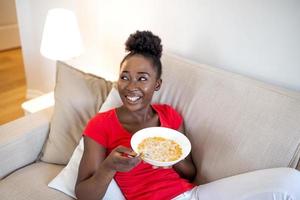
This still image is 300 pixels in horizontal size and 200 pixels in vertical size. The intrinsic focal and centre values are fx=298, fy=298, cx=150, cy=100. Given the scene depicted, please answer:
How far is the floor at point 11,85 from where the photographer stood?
2.66m

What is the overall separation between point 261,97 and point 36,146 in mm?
1061

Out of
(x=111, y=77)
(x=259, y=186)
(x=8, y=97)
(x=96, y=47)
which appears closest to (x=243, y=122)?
(x=259, y=186)

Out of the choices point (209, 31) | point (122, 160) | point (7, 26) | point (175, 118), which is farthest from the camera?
point (7, 26)

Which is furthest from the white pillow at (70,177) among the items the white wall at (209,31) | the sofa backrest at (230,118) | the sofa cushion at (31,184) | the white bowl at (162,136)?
the white wall at (209,31)

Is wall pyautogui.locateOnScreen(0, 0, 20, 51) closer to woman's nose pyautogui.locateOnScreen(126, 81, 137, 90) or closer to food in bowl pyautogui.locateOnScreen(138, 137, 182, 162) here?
woman's nose pyautogui.locateOnScreen(126, 81, 137, 90)

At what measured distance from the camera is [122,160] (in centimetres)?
90

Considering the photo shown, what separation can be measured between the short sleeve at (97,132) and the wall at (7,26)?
11.2 ft

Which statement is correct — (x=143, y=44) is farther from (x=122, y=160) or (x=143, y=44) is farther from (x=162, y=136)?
(x=122, y=160)

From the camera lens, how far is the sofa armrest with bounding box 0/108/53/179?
134cm

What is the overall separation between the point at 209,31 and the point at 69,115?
79cm

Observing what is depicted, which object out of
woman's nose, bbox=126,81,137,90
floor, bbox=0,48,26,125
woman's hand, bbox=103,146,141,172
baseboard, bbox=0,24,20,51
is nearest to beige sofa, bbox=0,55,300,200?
woman's nose, bbox=126,81,137,90

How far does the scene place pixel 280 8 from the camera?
3.99ft

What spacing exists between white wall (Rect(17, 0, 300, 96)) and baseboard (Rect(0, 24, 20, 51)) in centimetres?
224

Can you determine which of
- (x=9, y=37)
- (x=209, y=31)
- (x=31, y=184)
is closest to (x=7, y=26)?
(x=9, y=37)
